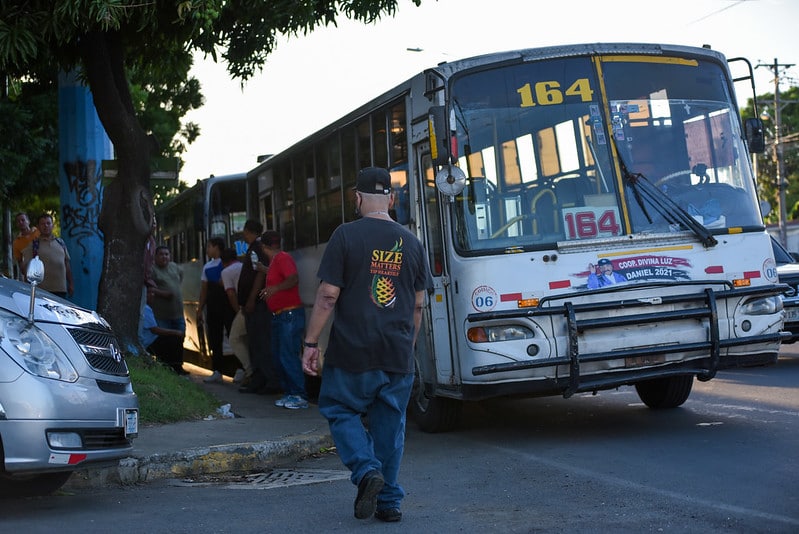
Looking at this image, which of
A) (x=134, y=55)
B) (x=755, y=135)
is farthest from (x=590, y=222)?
(x=134, y=55)

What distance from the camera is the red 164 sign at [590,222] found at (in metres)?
8.51

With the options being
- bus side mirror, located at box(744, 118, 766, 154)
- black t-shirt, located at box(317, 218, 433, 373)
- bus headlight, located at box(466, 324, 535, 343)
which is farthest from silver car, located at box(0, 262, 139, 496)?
bus side mirror, located at box(744, 118, 766, 154)

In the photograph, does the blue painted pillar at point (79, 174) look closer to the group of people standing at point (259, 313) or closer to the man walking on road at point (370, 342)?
the group of people standing at point (259, 313)

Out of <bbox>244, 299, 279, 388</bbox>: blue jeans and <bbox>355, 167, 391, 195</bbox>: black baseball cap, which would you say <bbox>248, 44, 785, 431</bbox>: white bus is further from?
<bbox>244, 299, 279, 388</bbox>: blue jeans

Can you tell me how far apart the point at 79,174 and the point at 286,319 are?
576 centimetres

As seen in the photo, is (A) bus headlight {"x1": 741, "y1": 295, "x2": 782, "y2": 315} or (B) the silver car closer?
(B) the silver car

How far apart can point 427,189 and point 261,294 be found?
10.4 feet

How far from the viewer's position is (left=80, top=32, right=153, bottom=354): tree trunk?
1232 cm

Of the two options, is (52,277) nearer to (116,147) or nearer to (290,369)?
(116,147)

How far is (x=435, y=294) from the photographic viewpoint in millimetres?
8969

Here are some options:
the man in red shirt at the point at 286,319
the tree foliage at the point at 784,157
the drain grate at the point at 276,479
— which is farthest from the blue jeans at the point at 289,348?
the tree foliage at the point at 784,157

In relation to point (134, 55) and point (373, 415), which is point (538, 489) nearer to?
point (373, 415)

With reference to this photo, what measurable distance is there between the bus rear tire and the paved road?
0.57ft

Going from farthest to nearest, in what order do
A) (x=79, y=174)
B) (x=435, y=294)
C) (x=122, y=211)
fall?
(x=79, y=174)
(x=122, y=211)
(x=435, y=294)
